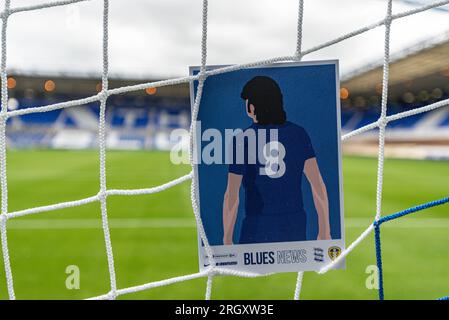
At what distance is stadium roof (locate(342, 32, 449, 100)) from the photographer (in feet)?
22.5

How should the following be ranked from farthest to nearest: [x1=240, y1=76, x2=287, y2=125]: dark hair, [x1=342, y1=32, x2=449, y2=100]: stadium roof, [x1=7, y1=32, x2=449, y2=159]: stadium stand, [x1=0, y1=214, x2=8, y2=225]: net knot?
A: [x1=7, y1=32, x2=449, y2=159]: stadium stand < [x1=342, y1=32, x2=449, y2=100]: stadium roof < [x1=0, y1=214, x2=8, y2=225]: net knot < [x1=240, y1=76, x2=287, y2=125]: dark hair

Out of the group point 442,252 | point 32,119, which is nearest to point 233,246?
point 442,252

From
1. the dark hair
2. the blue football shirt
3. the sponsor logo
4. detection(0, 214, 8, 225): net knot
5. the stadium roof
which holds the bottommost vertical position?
the sponsor logo

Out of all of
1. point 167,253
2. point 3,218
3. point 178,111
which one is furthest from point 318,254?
point 178,111

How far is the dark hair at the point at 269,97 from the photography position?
0.58 metres

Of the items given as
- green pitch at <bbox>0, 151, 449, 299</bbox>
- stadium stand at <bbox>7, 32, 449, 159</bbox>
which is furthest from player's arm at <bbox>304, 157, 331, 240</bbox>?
stadium stand at <bbox>7, 32, 449, 159</bbox>

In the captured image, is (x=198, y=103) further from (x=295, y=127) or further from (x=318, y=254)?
(x=318, y=254)

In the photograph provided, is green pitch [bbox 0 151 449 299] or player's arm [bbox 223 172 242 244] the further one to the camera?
green pitch [bbox 0 151 449 299]

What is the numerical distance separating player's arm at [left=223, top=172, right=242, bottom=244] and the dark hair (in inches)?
3.3

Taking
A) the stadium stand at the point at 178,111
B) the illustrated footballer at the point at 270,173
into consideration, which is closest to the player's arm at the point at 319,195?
the illustrated footballer at the point at 270,173

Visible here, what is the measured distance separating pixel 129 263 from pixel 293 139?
1658mm

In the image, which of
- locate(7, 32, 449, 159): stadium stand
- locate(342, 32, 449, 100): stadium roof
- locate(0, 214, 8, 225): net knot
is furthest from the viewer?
locate(7, 32, 449, 159): stadium stand

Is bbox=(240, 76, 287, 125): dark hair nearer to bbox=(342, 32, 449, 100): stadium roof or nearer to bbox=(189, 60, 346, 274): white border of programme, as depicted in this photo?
bbox=(189, 60, 346, 274): white border of programme

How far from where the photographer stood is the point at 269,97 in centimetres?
58
